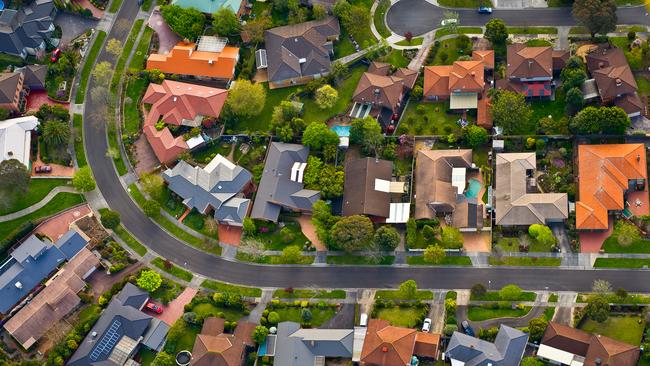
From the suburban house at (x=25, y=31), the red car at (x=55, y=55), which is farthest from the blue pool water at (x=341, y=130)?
the suburban house at (x=25, y=31)

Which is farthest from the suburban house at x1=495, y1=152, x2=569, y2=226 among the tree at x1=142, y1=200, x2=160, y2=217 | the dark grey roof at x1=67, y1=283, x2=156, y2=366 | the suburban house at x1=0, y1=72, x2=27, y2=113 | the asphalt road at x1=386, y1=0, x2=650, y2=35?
the suburban house at x1=0, y1=72, x2=27, y2=113

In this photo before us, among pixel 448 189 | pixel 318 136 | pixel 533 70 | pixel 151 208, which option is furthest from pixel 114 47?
pixel 533 70

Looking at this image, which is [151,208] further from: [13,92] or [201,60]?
[13,92]

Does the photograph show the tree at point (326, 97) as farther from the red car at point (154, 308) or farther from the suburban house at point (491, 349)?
the suburban house at point (491, 349)

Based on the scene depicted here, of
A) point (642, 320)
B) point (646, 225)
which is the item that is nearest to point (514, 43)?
point (646, 225)

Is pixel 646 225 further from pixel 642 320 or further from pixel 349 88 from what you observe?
pixel 349 88

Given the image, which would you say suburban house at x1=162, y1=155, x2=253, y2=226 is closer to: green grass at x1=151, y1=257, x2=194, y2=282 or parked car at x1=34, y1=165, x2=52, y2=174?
green grass at x1=151, y1=257, x2=194, y2=282

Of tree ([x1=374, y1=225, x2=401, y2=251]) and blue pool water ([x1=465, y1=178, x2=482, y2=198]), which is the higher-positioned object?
blue pool water ([x1=465, y1=178, x2=482, y2=198])
